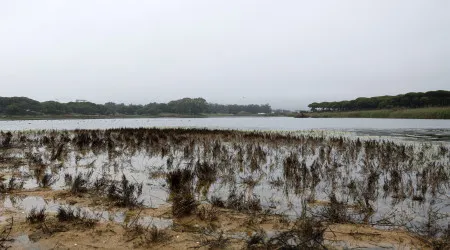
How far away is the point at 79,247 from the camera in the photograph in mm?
4473

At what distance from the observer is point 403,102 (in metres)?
124

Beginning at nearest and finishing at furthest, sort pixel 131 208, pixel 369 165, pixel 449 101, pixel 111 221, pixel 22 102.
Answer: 1. pixel 111 221
2. pixel 131 208
3. pixel 369 165
4. pixel 449 101
5. pixel 22 102

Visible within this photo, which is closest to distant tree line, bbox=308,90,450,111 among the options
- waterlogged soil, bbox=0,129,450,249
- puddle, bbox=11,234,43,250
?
waterlogged soil, bbox=0,129,450,249

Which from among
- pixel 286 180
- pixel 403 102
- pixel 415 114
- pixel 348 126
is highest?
pixel 403 102

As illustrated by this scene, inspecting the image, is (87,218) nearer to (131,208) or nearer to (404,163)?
(131,208)

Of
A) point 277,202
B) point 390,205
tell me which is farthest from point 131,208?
point 390,205

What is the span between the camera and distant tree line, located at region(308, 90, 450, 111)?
375ft

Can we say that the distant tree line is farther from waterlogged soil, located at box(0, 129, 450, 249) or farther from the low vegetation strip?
waterlogged soil, located at box(0, 129, 450, 249)

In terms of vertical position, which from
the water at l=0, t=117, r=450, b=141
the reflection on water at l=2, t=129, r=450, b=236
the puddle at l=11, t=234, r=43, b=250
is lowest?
the water at l=0, t=117, r=450, b=141

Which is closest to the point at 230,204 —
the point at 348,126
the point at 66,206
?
the point at 66,206

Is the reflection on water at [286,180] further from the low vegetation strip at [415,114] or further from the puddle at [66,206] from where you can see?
the low vegetation strip at [415,114]

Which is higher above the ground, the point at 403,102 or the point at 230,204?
the point at 403,102

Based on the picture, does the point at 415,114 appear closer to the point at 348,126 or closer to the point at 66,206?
the point at 348,126

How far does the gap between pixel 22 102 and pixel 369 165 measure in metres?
139
